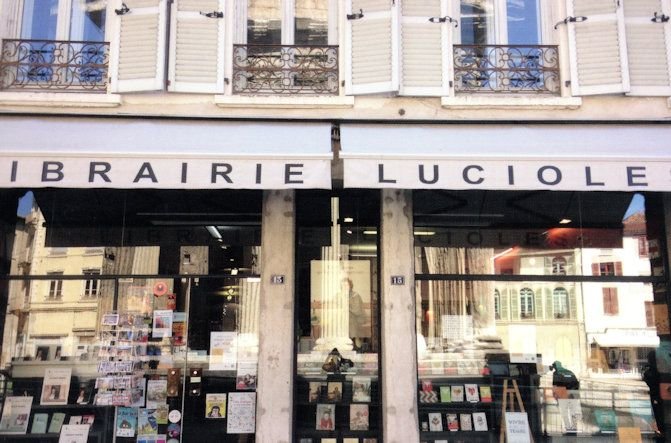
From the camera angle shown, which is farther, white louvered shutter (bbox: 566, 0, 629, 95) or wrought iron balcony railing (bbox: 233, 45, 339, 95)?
wrought iron balcony railing (bbox: 233, 45, 339, 95)

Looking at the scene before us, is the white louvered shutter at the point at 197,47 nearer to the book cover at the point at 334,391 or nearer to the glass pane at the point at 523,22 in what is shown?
the glass pane at the point at 523,22

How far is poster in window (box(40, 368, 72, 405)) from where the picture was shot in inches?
283

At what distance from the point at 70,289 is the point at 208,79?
320 centimetres

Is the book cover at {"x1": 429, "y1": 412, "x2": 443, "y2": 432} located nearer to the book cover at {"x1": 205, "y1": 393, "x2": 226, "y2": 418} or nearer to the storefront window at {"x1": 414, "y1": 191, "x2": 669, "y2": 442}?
the storefront window at {"x1": 414, "y1": 191, "x2": 669, "y2": 442}

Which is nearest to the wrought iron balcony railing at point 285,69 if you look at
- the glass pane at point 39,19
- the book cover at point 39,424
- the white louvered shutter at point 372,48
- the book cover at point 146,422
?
the white louvered shutter at point 372,48

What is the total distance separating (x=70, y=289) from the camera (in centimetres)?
736

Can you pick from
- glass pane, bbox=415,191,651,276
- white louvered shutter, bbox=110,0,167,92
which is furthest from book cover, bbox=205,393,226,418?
white louvered shutter, bbox=110,0,167,92

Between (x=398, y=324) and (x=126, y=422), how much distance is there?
3509mm

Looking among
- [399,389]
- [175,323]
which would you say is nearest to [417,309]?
[399,389]

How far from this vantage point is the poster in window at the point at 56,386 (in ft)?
23.5

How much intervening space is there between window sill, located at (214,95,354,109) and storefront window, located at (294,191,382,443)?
→ 1227 mm

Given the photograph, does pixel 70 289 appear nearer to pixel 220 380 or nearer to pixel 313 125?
pixel 220 380

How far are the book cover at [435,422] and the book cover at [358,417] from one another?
783 mm

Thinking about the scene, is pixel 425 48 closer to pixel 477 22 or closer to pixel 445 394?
pixel 477 22
